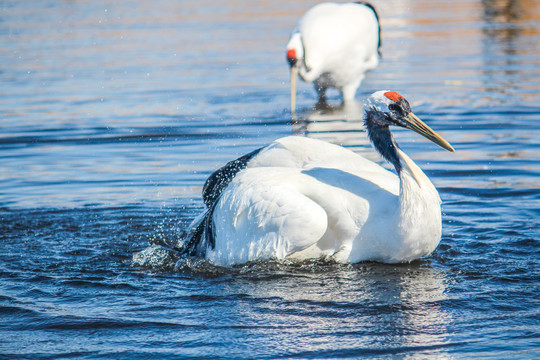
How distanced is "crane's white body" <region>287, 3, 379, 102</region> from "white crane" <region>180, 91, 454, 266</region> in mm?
5771

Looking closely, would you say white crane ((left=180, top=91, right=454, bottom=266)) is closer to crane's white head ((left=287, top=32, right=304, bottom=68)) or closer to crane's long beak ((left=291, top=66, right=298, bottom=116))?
crane's long beak ((left=291, top=66, right=298, bottom=116))

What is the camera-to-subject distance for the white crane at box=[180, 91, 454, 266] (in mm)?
5301

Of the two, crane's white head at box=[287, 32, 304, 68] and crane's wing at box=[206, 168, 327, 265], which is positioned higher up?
crane's white head at box=[287, 32, 304, 68]

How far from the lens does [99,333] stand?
181 inches

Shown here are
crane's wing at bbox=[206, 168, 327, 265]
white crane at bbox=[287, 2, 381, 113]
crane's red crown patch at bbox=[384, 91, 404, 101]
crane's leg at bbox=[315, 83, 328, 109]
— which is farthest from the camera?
crane's leg at bbox=[315, 83, 328, 109]

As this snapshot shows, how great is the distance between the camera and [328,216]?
5.41 metres

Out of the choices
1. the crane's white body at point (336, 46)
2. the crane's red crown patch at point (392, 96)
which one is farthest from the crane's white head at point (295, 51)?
the crane's red crown patch at point (392, 96)

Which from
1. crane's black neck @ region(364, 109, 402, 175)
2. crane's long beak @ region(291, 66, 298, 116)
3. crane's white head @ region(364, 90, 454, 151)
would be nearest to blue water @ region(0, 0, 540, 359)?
crane's long beak @ region(291, 66, 298, 116)

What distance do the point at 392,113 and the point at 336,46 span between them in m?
6.06

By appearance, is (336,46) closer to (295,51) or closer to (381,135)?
(295,51)

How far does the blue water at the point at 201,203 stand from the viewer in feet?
14.7

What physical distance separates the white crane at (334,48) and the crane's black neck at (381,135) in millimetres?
5405

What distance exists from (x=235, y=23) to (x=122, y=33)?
2717mm

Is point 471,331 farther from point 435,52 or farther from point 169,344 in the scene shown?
point 435,52
